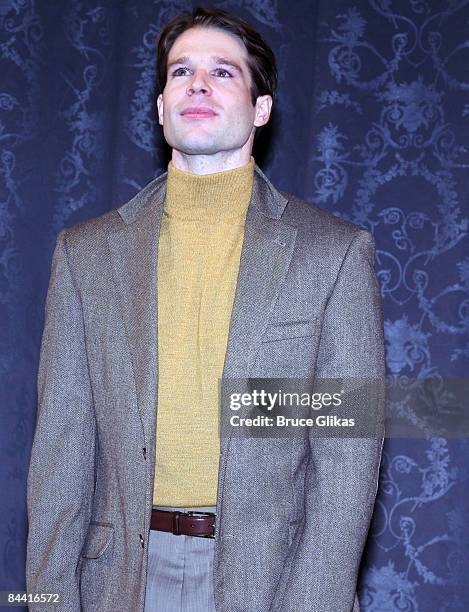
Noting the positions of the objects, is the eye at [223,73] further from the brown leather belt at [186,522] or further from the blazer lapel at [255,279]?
the brown leather belt at [186,522]

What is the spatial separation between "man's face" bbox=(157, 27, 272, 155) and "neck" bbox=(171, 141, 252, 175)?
1 cm

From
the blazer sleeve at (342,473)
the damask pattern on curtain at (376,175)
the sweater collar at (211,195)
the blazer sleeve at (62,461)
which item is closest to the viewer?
the blazer sleeve at (342,473)

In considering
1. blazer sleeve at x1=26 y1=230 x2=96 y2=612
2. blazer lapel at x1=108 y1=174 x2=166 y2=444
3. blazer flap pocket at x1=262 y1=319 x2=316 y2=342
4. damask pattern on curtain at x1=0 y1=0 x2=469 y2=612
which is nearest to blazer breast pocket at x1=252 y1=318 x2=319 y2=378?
blazer flap pocket at x1=262 y1=319 x2=316 y2=342

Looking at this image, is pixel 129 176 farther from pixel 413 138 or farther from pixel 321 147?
pixel 413 138

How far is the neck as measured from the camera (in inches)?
69.9

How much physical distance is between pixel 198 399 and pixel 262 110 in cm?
62

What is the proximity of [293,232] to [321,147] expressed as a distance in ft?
3.53

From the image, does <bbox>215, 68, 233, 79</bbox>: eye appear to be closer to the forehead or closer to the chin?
the forehead

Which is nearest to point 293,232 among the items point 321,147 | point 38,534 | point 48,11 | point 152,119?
point 38,534

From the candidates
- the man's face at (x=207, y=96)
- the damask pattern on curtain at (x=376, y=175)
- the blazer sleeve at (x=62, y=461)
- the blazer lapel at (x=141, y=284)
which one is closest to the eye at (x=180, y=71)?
the man's face at (x=207, y=96)

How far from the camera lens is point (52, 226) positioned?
112 inches

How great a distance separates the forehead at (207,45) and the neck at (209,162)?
18 centimetres

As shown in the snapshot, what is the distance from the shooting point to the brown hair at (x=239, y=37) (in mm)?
1854

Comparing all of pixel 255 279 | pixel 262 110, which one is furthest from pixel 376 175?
pixel 255 279
